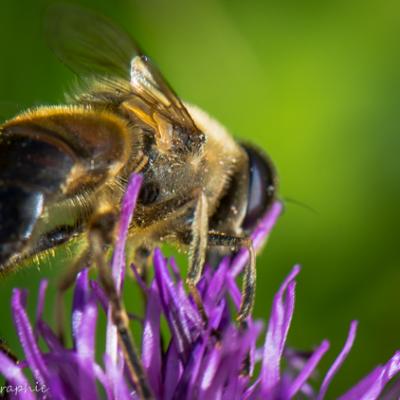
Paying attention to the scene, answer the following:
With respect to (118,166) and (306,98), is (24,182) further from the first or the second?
(306,98)

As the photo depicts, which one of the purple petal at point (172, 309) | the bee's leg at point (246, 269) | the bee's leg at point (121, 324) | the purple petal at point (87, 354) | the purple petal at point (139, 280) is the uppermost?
the bee's leg at point (246, 269)

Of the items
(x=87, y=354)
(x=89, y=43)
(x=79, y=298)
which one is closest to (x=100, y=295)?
(x=79, y=298)

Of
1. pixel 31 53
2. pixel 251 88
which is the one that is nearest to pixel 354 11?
pixel 251 88

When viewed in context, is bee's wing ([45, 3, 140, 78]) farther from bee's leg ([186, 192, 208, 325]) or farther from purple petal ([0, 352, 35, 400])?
purple petal ([0, 352, 35, 400])

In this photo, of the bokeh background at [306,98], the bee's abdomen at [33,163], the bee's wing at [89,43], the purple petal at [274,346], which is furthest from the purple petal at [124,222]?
the bokeh background at [306,98]

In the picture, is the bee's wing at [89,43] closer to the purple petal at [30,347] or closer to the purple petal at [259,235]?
the purple petal at [259,235]

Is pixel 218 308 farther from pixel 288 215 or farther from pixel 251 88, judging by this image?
pixel 251 88
